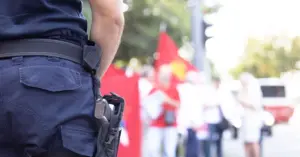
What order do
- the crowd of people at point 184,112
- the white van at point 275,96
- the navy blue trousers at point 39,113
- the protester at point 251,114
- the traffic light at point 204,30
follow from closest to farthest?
the navy blue trousers at point 39,113 → the protester at point 251,114 → the crowd of people at point 184,112 → the traffic light at point 204,30 → the white van at point 275,96

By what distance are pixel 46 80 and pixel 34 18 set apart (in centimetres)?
22

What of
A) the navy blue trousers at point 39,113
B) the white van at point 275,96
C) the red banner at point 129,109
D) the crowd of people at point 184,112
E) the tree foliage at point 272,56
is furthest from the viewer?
the tree foliage at point 272,56

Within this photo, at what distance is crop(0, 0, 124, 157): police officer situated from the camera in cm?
197

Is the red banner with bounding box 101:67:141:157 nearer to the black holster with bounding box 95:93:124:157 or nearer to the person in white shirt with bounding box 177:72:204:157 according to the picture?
the person in white shirt with bounding box 177:72:204:157

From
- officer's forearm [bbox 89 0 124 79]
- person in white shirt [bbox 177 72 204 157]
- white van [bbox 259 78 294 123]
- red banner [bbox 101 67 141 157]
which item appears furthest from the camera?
white van [bbox 259 78 294 123]

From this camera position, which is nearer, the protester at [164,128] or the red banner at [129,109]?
the red banner at [129,109]

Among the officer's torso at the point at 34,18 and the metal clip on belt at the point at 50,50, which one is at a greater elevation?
the officer's torso at the point at 34,18

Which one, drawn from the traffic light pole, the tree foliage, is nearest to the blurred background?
the traffic light pole

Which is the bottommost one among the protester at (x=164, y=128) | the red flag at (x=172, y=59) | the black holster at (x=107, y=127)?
the protester at (x=164, y=128)

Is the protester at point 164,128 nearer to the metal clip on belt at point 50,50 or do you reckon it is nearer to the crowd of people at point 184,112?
the crowd of people at point 184,112

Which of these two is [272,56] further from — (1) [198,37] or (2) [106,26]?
(2) [106,26]

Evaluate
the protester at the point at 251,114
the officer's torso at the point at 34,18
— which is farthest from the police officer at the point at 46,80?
the protester at the point at 251,114

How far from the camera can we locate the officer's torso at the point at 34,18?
6.70 feet

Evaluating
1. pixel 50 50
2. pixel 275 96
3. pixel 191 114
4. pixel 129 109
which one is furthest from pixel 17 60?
pixel 275 96
